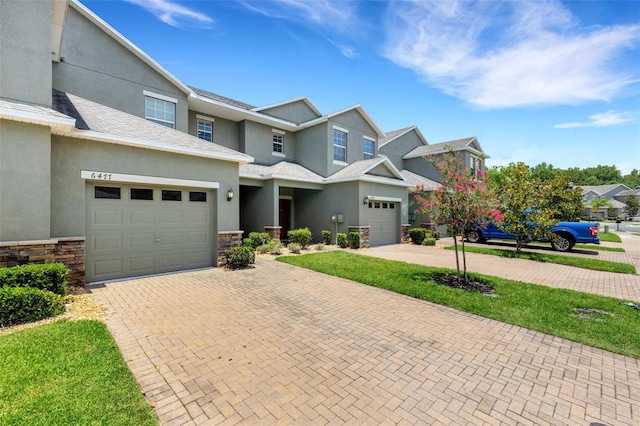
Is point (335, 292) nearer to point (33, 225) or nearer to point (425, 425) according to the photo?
point (425, 425)

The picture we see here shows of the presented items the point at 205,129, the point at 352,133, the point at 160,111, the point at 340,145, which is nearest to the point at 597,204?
the point at 352,133

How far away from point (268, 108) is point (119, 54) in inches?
299

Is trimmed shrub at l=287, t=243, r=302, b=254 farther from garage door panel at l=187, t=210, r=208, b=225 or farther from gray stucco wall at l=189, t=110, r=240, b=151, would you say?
gray stucco wall at l=189, t=110, r=240, b=151

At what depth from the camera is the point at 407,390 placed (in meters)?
3.39

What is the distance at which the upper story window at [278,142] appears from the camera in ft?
59.7

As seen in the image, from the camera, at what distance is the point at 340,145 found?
18375 millimetres

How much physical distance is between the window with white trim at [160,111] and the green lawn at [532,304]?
9.48 m

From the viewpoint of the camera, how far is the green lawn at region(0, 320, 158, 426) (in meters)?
2.79

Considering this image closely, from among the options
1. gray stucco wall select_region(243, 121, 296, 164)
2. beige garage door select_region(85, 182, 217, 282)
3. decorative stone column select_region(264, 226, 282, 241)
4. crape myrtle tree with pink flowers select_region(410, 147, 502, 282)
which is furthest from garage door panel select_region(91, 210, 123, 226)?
gray stucco wall select_region(243, 121, 296, 164)

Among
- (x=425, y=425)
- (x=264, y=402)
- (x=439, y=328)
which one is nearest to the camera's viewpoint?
(x=425, y=425)

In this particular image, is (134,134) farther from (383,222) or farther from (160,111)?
(383,222)

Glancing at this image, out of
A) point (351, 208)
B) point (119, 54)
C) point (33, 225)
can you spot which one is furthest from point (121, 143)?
point (351, 208)

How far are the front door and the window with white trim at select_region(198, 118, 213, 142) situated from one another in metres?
5.50

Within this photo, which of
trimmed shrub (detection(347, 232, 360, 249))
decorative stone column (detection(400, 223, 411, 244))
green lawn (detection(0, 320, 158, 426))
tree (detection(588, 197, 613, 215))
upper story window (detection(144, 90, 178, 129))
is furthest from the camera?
tree (detection(588, 197, 613, 215))
